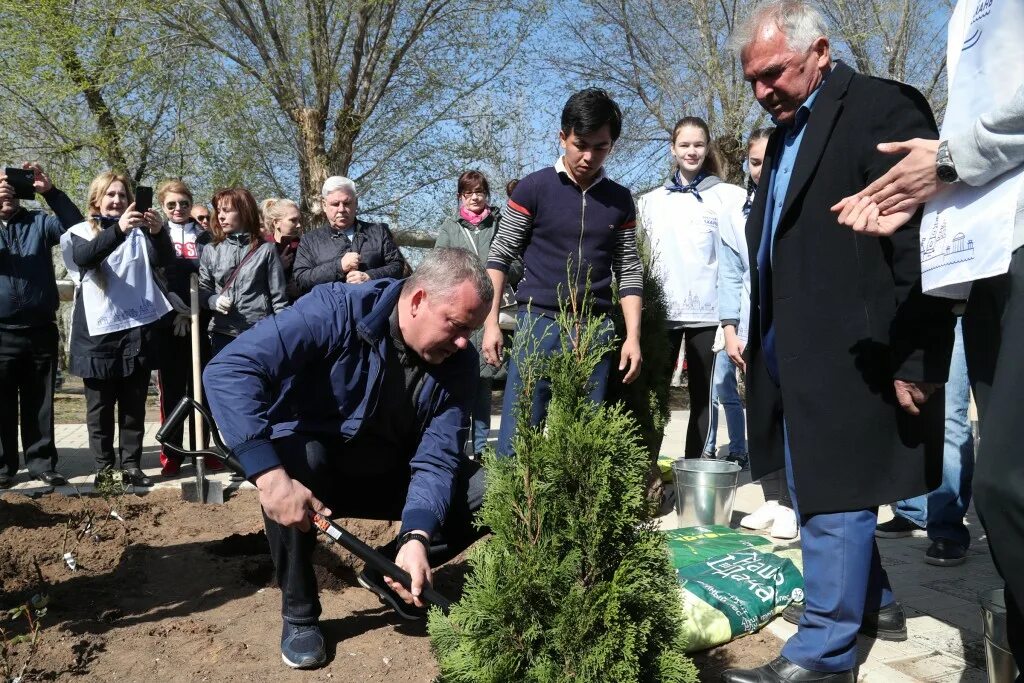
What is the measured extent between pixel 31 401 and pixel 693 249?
4.71 meters

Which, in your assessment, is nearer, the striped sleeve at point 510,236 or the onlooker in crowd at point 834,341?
the onlooker in crowd at point 834,341

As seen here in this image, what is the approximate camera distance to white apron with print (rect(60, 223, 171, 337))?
595 centimetres

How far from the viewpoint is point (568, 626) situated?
2.31 metres

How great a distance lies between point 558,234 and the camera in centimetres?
434

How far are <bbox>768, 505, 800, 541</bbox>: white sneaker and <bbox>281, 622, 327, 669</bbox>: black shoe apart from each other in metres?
2.68

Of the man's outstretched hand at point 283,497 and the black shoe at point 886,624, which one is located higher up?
the man's outstretched hand at point 283,497

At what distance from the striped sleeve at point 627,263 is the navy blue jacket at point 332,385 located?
1.31m

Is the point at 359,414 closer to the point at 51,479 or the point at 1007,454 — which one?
the point at 1007,454

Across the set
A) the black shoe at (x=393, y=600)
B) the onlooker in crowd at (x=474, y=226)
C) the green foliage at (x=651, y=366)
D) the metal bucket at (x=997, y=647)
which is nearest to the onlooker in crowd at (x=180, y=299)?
the onlooker in crowd at (x=474, y=226)

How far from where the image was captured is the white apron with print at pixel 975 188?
6.38 feet

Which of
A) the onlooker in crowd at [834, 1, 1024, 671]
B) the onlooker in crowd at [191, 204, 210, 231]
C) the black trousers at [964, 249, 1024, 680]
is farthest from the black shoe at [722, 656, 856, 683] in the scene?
the onlooker in crowd at [191, 204, 210, 231]

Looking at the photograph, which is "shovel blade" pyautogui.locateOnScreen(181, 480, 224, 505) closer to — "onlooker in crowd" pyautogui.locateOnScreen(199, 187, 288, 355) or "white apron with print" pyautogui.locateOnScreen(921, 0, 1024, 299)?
"onlooker in crowd" pyautogui.locateOnScreen(199, 187, 288, 355)

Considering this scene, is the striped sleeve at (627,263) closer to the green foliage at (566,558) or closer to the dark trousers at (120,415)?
the green foliage at (566,558)

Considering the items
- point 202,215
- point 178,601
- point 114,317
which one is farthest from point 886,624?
point 202,215
